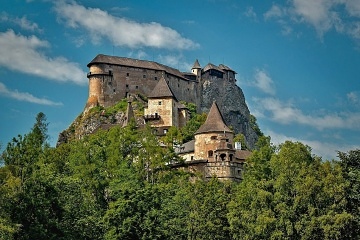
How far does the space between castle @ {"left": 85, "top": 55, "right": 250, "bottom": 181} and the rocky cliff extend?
61.4 inches

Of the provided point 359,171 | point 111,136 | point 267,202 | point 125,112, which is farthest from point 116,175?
point 125,112

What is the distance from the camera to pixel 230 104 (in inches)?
5807

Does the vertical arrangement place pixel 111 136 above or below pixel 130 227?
above

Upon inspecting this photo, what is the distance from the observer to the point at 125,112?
114 m

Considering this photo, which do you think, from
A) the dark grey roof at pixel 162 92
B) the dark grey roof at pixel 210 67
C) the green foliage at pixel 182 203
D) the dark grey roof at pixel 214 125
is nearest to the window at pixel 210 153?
the dark grey roof at pixel 214 125

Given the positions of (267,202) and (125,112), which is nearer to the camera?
(267,202)

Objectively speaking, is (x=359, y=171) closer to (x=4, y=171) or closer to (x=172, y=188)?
(x=172, y=188)

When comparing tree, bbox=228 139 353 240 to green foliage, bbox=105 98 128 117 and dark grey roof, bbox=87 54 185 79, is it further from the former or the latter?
dark grey roof, bbox=87 54 185 79

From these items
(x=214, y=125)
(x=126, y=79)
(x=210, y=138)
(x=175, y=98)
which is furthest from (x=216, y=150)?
(x=126, y=79)

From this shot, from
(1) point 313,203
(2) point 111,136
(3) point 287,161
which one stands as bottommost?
(1) point 313,203

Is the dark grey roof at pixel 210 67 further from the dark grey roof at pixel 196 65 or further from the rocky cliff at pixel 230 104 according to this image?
the rocky cliff at pixel 230 104

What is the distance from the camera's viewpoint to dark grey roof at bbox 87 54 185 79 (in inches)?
4951

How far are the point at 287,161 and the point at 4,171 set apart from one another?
22.3 meters

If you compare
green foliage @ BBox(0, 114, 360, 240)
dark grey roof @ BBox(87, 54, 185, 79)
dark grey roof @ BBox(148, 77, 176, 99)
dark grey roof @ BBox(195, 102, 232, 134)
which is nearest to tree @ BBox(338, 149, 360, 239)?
green foliage @ BBox(0, 114, 360, 240)
